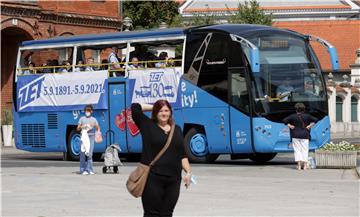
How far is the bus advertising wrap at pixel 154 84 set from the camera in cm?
2959

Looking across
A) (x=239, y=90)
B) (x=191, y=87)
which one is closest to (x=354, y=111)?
(x=191, y=87)

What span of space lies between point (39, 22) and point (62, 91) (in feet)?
54.5

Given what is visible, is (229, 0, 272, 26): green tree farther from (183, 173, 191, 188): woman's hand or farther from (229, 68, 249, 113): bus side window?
(183, 173, 191, 188): woman's hand

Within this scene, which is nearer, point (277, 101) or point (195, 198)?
point (195, 198)

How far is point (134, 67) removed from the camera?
30.9m

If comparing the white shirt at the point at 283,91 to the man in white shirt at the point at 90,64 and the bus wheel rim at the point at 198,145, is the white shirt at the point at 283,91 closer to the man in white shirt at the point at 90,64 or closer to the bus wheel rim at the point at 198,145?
the bus wheel rim at the point at 198,145

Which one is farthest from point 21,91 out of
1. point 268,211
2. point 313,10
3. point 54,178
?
point 313,10

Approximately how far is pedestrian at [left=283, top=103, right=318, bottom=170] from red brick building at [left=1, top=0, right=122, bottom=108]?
23321 mm

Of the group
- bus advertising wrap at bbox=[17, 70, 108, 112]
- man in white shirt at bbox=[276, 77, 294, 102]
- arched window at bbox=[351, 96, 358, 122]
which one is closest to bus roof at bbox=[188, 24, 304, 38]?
man in white shirt at bbox=[276, 77, 294, 102]

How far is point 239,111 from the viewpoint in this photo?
2766 centimetres

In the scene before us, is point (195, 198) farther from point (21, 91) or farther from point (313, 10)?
point (313, 10)

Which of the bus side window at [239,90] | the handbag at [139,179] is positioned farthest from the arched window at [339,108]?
the handbag at [139,179]

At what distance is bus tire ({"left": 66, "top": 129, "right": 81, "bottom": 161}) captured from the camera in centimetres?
3212

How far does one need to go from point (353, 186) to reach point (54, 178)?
657cm
